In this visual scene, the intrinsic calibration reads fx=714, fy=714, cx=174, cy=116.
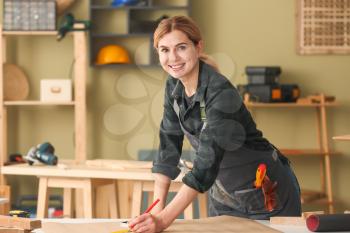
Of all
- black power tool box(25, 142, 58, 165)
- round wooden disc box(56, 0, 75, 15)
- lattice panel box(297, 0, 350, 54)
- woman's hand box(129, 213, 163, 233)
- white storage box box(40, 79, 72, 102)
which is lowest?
black power tool box(25, 142, 58, 165)

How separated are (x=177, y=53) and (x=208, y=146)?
0.29m

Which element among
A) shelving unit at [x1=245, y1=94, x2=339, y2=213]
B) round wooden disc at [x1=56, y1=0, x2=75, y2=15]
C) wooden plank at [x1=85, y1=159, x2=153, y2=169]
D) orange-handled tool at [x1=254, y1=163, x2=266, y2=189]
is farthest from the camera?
round wooden disc at [x1=56, y1=0, x2=75, y2=15]

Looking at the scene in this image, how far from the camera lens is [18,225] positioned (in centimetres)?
189

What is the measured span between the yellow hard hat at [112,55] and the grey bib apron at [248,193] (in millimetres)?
3482

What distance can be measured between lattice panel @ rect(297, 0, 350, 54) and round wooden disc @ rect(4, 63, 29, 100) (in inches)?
93.0

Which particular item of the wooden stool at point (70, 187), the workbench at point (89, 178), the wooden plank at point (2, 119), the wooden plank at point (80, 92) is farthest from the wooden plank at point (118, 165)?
the wooden plank at point (2, 119)

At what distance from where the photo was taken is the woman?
6.84 ft

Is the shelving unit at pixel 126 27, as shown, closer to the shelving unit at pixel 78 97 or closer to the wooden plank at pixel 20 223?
the shelving unit at pixel 78 97

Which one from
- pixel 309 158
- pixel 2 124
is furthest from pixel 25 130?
pixel 309 158

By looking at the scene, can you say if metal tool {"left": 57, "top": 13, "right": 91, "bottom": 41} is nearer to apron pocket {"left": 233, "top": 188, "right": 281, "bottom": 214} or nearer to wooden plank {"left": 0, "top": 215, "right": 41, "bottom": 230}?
apron pocket {"left": 233, "top": 188, "right": 281, "bottom": 214}

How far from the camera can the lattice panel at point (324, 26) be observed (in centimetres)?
598

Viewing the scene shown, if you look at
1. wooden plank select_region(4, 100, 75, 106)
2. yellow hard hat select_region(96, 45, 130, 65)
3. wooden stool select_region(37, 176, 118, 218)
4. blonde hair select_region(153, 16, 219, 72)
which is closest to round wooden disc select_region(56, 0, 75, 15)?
yellow hard hat select_region(96, 45, 130, 65)

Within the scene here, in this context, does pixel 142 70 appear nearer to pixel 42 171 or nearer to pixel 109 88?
pixel 109 88

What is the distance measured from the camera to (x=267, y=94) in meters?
5.66
